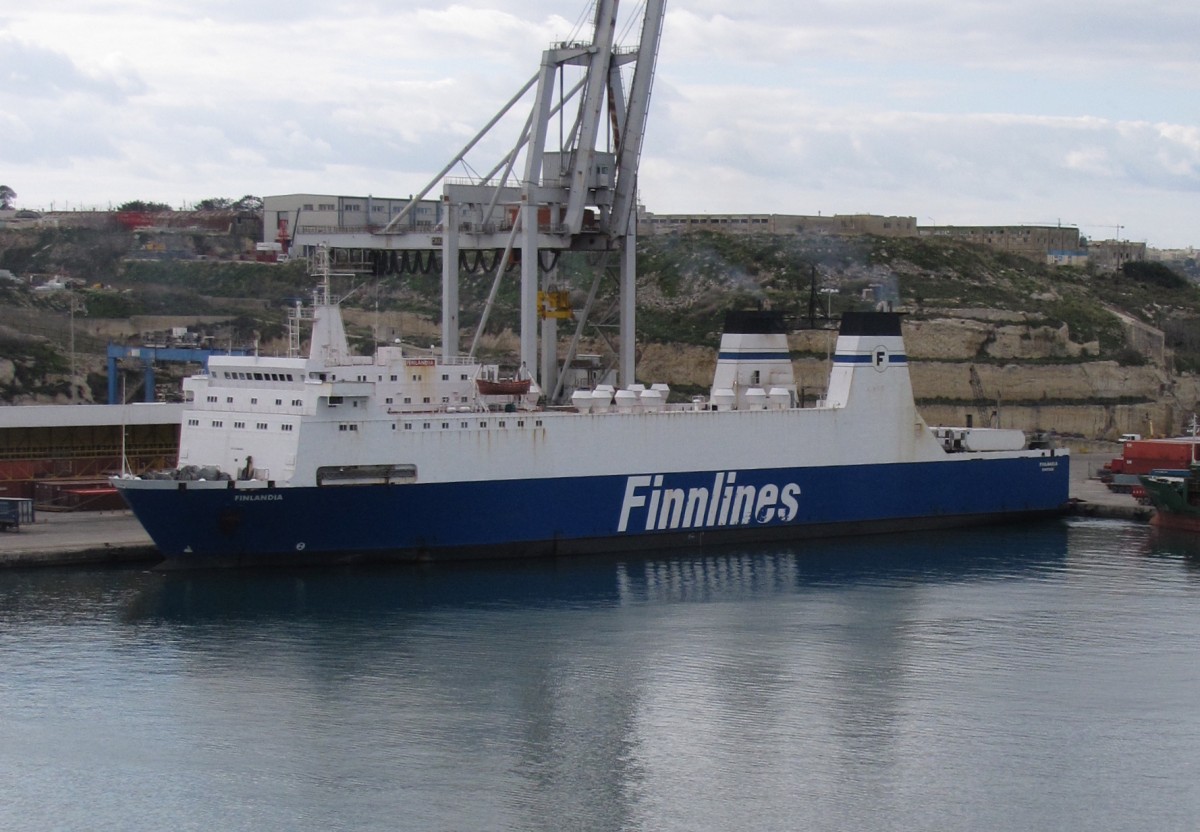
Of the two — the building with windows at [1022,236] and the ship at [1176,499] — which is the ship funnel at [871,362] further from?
the building with windows at [1022,236]

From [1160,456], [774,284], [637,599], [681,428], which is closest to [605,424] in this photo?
[681,428]

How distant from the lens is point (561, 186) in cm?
3828

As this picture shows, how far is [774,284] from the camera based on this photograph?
205 feet

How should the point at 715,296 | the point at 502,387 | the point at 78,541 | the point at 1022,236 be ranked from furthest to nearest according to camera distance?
1. the point at 1022,236
2. the point at 715,296
3. the point at 502,387
4. the point at 78,541

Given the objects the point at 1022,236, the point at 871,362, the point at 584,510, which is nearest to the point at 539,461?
the point at 584,510

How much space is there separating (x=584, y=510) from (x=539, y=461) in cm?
148

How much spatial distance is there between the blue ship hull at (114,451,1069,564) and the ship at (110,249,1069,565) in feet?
0.13

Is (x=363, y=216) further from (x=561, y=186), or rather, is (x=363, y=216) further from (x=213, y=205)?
(x=213, y=205)

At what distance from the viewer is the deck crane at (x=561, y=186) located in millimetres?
37688

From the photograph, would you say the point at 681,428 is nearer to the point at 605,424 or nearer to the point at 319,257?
the point at 605,424

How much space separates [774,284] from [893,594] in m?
33.3

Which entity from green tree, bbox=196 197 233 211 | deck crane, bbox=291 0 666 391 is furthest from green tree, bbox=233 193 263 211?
deck crane, bbox=291 0 666 391

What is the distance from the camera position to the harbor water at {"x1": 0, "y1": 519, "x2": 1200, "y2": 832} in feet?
62.3

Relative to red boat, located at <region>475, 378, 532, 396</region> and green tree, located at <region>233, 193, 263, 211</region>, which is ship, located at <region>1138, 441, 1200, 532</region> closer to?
red boat, located at <region>475, 378, 532, 396</region>
